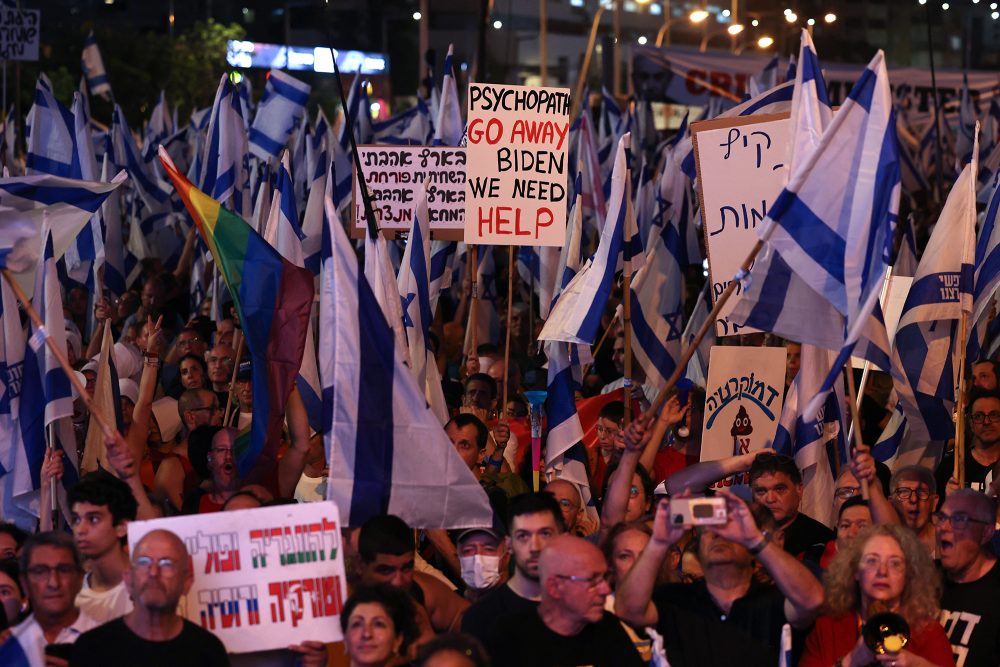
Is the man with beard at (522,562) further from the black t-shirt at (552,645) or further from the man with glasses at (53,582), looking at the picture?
the man with glasses at (53,582)

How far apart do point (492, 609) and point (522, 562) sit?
0.24m

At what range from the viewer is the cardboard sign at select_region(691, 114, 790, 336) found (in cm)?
900

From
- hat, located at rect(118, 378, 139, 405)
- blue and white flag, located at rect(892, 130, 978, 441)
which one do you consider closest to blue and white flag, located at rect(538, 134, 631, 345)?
blue and white flag, located at rect(892, 130, 978, 441)

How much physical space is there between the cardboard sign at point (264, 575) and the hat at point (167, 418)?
397cm

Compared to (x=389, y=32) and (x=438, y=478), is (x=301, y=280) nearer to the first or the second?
(x=438, y=478)

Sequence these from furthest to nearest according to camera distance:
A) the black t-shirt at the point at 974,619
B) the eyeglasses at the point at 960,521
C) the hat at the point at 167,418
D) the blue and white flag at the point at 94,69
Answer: the blue and white flag at the point at 94,69
the hat at the point at 167,418
the eyeglasses at the point at 960,521
the black t-shirt at the point at 974,619

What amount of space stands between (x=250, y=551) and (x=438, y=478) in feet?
3.99

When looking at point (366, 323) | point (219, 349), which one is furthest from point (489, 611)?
point (219, 349)

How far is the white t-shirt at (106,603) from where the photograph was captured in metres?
5.77

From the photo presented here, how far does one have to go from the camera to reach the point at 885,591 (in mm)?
5590

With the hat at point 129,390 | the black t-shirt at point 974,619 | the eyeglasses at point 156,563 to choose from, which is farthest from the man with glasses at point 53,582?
the hat at point 129,390

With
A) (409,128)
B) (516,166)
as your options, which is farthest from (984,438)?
(409,128)

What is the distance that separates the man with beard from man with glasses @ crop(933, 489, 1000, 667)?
1.46 meters

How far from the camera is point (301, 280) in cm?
773
